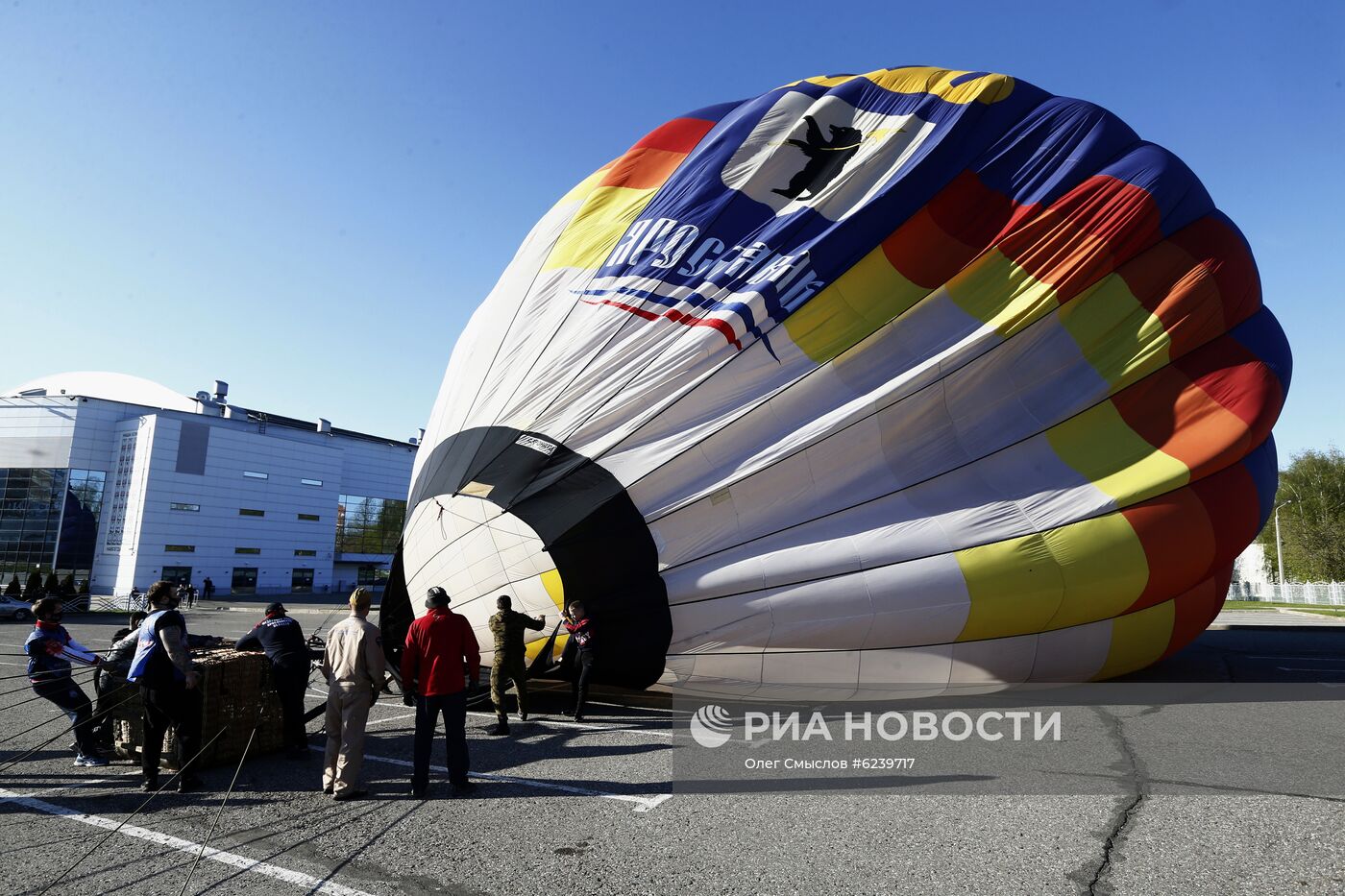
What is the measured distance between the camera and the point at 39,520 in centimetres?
3847

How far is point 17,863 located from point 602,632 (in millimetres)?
3997

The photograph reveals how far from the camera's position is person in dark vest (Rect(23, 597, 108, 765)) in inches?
230

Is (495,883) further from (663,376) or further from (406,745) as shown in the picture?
(663,376)

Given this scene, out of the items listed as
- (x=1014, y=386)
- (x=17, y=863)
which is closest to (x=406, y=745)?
(x=17, y=863)

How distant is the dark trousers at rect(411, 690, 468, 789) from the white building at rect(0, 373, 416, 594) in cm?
4089

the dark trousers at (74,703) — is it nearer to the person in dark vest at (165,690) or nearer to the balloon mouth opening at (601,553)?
the person in dark vest at (165,690)

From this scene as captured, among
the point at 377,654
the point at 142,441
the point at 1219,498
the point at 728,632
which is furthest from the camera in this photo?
the point at 142,441

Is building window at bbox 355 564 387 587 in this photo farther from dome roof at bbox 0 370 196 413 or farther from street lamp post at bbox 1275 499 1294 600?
street lamp post at bbox 1275 499 1294 600

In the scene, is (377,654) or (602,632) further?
(602,632)

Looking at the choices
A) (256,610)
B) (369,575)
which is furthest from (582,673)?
(369,575)

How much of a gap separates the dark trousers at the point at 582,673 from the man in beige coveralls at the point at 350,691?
190cm

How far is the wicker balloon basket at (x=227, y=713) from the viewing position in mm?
5578

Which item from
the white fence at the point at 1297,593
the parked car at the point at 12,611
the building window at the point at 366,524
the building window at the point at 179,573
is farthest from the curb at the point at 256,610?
the white fence at the point at 1297,593

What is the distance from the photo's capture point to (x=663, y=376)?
22.5 ft
